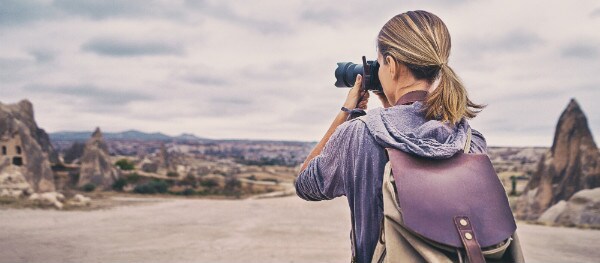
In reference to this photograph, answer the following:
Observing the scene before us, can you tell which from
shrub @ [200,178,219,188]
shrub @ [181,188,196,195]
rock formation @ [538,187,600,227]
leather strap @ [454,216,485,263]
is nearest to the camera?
leather strap @ [454,216,485,263]

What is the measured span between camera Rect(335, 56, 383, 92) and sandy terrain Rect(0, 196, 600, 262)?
21.5 ft

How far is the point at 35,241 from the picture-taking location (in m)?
9.83

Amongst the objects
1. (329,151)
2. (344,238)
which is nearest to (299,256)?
(344,238)

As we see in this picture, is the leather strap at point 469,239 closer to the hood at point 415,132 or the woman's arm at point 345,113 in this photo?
the hood at point 415,132

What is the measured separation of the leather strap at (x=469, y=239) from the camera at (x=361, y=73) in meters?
0.59

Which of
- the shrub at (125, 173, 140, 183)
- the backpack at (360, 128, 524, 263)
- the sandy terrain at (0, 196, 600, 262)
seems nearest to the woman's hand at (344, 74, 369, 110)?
the backpack at (360, 128, 524, 263)

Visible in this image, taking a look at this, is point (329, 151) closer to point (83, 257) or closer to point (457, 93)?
point (457, 93)

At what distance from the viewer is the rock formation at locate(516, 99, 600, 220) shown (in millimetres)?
15031

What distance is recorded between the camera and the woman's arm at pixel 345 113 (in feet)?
5.14

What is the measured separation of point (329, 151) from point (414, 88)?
30cm

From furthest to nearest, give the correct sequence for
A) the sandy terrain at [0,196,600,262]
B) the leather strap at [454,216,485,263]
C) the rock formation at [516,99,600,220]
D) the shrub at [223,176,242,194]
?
the shrub at [223,176,242,194], the rock formation at [516,99,600,220], the sandy terrain at [0,196,600,262], the leather strap at [454,216,485,263]

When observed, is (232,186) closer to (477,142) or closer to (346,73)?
(346,73)

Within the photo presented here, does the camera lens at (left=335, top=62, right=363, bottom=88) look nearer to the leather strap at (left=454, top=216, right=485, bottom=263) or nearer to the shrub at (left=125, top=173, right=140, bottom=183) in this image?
the leather strap at (left=454, top=216, right=485, bottom=263)

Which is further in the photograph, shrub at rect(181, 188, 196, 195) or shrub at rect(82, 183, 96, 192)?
shrub at rect(181, 188, 196, 195)
